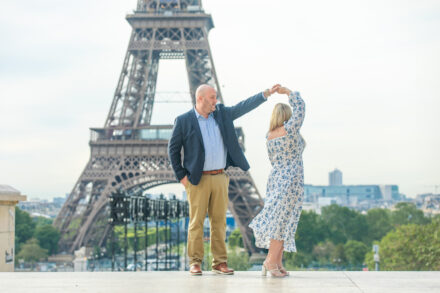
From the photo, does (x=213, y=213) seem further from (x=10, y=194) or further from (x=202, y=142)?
(x=10, y=194)

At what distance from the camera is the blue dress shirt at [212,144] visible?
7.58 metres

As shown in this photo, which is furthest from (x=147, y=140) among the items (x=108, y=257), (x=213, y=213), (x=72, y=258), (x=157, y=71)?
(x=213, y=213)

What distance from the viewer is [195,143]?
7.52m

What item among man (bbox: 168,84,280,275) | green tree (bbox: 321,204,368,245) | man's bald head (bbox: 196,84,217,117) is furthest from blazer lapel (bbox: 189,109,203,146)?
green tree (bbox: 321,204,368,245)

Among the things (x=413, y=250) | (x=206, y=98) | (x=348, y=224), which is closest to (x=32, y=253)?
(x=413, y=250)

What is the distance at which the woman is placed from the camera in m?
7.34

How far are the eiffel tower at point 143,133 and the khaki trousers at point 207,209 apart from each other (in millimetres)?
32663

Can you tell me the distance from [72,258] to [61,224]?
2.29 metres

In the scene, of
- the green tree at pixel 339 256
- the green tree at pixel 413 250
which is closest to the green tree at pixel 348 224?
the green tree at pixel 339 256

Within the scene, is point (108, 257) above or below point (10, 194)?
below

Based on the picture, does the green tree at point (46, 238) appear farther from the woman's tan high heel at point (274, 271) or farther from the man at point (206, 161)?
the woman's tan high heel at point (274, 271)

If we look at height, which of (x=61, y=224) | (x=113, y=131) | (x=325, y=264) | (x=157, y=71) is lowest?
(x=325, y=264)

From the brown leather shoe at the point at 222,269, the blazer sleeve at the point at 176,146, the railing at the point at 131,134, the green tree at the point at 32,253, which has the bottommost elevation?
the green tree at the point at 32,253

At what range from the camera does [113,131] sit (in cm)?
4191
